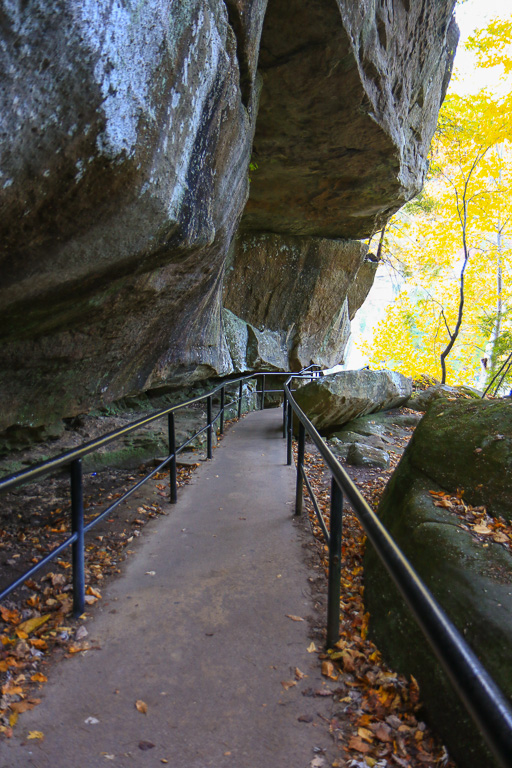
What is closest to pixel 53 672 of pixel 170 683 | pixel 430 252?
pixel 170 683

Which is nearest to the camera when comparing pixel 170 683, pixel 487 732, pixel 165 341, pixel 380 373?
pixel 487 732

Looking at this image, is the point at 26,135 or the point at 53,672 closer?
the point at 53,672

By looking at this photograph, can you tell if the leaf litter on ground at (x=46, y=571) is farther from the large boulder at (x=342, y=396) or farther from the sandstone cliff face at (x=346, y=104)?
the sandstone cliff face at (x=346, y=104)

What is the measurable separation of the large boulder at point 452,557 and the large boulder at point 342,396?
5.00 m

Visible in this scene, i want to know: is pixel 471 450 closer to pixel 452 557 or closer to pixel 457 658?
pixel 452 557

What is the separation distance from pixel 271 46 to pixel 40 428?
5.71 m

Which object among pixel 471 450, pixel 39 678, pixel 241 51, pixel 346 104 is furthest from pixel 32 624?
pixel 346 104

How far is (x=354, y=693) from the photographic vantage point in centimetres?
213

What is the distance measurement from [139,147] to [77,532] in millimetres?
2475

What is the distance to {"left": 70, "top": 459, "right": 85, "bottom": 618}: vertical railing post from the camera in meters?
2.62

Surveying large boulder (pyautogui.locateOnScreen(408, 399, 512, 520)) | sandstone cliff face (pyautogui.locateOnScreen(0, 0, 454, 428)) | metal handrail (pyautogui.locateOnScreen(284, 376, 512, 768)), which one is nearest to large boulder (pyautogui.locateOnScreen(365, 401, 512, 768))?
large boulder (pyautogui.locateOnScreen(408, 399, 512, 520))

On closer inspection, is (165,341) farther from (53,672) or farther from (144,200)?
(53,672)

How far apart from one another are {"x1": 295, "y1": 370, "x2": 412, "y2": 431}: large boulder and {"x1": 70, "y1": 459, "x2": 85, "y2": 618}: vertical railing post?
6.90 m

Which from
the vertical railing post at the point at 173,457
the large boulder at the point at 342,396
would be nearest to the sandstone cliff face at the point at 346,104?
the large boulder at the point at 342,396
